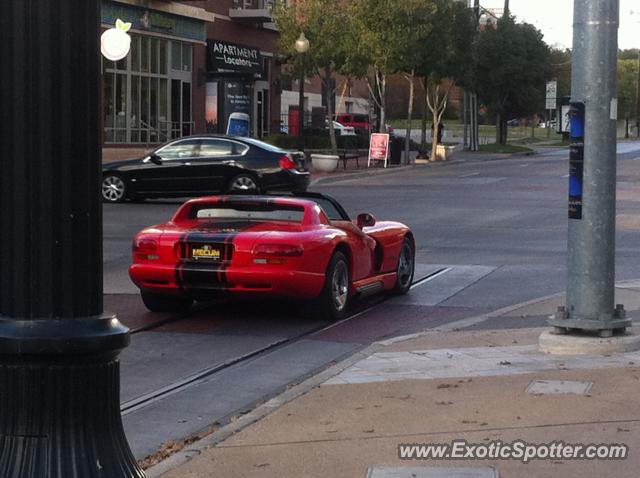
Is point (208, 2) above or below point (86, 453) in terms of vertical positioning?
above

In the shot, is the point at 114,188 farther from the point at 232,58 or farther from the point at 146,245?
the point at 232,58

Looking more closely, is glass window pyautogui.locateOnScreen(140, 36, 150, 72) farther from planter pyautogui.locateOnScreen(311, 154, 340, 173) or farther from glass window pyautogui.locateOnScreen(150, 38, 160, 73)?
planter pyautogui.locateOnScreen(311, 154, 340, 173)

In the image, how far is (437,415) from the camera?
682 centimetres

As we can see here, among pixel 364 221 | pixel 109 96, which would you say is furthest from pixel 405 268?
pixel 109 96

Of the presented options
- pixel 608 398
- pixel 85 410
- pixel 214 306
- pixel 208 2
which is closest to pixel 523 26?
pixel 208 2

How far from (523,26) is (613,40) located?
61123 millimetres

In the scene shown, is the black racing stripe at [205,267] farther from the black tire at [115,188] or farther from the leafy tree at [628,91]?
the leafy tree at [628,91]

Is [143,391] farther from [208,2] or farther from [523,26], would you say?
[523,26]

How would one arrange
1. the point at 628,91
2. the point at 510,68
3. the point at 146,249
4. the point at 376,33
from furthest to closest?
the point at 628,91
the point at 510,68
the point at 376,33
the point at 146,249

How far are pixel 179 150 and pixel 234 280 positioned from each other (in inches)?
586

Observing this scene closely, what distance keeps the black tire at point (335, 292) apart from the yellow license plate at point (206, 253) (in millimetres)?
1090

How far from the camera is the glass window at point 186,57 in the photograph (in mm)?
42938

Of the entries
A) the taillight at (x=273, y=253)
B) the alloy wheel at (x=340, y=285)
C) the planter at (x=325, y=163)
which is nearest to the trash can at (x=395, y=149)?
the planter at (x=325, y=163)

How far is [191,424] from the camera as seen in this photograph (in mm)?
7230
